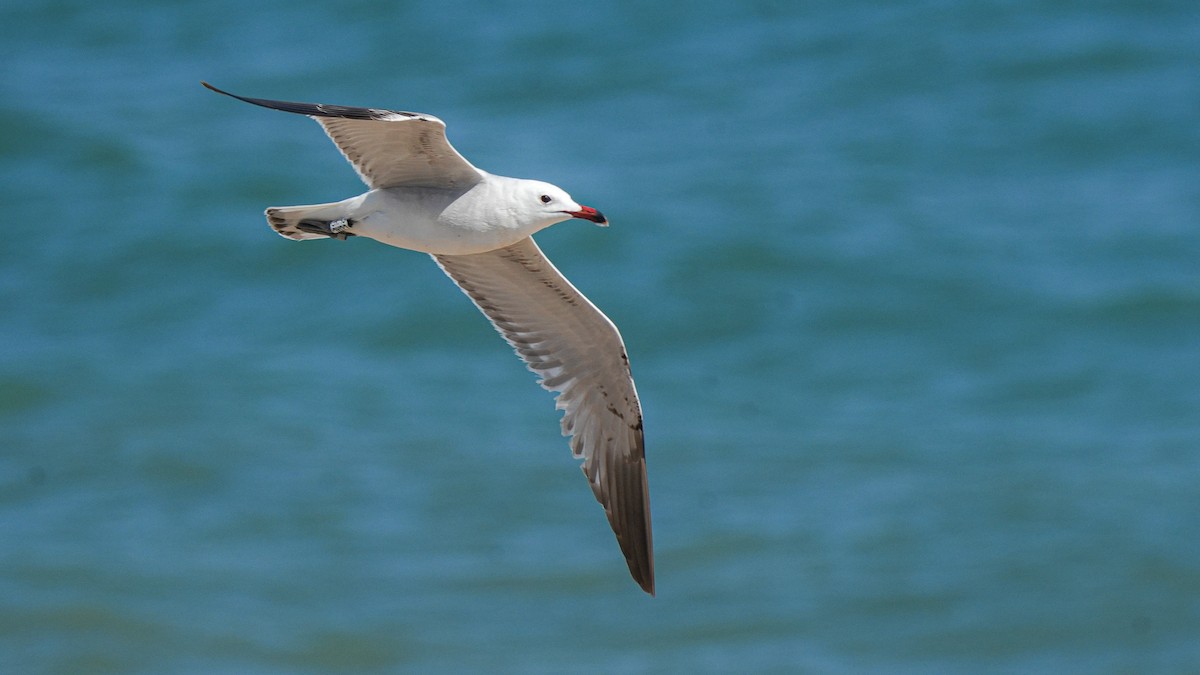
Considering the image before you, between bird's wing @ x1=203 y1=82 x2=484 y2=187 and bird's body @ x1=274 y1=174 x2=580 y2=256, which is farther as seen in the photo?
bird's body @ x1=274 y1=174 x2=580 y2=256

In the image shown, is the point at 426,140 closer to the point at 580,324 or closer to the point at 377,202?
the point at 377,202

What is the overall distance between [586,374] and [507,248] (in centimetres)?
118

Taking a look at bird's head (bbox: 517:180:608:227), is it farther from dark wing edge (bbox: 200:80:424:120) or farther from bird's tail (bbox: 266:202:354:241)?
bird's tail (bbox: 266:202:354:241)

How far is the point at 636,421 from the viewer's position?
10367 millimetres

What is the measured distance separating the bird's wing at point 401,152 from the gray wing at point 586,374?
109cm

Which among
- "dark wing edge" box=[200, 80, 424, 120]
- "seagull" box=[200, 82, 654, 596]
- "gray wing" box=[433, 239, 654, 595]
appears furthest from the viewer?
"gray wing" box=[433, 239, 654, 595]

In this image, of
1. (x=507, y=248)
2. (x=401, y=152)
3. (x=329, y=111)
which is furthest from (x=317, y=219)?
(x=507, y=248)

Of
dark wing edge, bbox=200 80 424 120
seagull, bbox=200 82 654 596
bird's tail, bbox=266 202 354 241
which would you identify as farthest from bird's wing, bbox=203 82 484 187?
bird's tail, bbox=266 202 354 241

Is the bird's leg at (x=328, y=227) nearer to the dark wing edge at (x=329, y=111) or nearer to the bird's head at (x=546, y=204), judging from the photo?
the dark wing edge at (x=329, y=111)

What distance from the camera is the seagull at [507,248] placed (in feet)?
28.0

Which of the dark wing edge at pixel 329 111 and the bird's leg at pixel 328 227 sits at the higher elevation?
the dark wing edge at pixel 329 111

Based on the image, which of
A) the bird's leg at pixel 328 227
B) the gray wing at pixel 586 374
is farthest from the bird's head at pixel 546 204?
the gray wing at pixel 586 374

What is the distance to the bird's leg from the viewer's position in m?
8.78

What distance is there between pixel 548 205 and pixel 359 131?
3.80 feet
